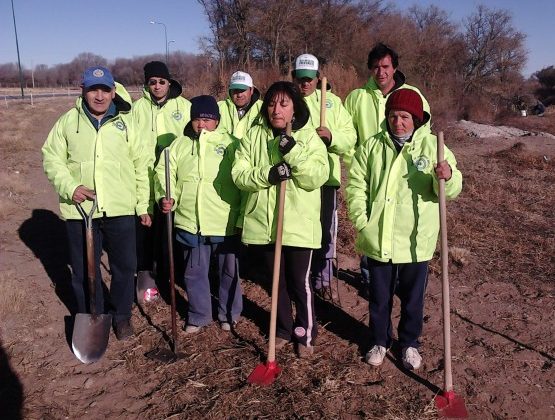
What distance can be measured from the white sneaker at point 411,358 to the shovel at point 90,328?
227cm

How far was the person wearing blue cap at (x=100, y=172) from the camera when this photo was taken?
373cm

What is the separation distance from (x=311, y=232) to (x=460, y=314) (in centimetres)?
179

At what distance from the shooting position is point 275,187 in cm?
358

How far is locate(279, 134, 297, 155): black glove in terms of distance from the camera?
3.32 meters

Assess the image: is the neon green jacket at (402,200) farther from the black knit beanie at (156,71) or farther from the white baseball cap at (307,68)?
the black knit beanie at (156,71)

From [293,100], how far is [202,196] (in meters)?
1.03

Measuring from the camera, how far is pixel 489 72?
34750 millimetres

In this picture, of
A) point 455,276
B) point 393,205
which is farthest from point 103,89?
point 455,276

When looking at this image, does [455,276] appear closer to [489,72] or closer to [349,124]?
[349,124]

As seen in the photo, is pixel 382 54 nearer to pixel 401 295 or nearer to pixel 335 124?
pixel 335 124

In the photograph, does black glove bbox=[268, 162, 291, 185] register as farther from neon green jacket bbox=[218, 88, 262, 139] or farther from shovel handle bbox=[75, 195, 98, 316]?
shovel handle bbox=[75, 195, 98, 316]

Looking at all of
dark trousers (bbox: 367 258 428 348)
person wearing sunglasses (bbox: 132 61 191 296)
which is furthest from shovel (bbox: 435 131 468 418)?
person wearing sunglasses (bbox: 132 61 191 296)

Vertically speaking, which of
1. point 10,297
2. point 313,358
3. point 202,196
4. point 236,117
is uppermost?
point 236,117

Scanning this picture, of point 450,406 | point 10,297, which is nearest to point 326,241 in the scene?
point 450,406
